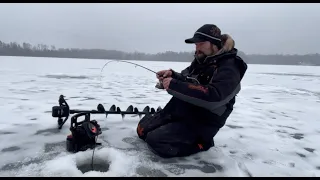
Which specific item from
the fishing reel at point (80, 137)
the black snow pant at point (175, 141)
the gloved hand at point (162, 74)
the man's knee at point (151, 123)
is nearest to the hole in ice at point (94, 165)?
the fishing reel at point (80, 137)

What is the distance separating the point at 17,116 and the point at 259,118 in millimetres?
4616

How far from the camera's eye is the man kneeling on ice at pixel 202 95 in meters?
2.74

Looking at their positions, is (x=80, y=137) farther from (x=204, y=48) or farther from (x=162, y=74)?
(x=204, y=48)

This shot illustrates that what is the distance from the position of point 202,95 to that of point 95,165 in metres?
1.34

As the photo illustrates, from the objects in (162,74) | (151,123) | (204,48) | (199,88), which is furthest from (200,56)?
(151,123)

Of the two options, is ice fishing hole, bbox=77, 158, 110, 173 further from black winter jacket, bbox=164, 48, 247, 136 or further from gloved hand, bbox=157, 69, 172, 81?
gloved hand, bbox=157, 69, 172, 81

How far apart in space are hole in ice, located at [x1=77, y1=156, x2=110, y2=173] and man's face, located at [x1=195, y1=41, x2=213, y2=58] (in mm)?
1677

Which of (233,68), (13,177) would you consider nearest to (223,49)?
(233,68)

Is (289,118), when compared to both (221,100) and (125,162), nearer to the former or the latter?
(221,100)

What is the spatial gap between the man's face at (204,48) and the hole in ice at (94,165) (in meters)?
1.68

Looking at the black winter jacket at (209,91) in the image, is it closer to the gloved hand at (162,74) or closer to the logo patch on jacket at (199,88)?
the logo patch on jacket at (199,88)

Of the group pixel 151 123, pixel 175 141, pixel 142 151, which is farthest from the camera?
pixel 151 123

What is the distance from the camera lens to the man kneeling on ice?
2.74 meters

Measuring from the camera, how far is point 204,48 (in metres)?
3.11
